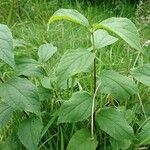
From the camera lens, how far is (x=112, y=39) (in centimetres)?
168

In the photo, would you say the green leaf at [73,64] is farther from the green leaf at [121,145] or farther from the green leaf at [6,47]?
the green leaf at [121,145]

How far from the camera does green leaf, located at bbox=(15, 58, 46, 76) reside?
5.67 ft

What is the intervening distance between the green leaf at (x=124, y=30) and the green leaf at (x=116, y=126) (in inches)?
13.2

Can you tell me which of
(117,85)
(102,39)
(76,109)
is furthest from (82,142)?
(102,39)

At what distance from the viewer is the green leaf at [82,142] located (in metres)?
1.67

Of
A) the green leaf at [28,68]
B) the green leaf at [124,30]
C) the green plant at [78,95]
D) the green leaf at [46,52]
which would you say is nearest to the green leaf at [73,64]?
the green plant at [78,95]

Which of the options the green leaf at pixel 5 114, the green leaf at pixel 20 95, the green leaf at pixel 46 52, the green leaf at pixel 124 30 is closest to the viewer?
the green leaf at pixel 124 30

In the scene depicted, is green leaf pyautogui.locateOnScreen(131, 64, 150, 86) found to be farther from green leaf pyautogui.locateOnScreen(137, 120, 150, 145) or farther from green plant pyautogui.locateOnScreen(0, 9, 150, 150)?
green leaf pyautogui.locateOnScreen(137, 120, 150, 145)

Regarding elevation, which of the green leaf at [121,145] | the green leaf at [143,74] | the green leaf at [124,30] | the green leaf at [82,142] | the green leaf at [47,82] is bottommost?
the green leaf at [121,145]

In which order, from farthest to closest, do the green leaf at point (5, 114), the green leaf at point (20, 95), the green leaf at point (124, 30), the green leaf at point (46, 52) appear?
1. the green leaf at point (46, 52)
2. the green leaf at point (5, 114)
3. the green leaf at point (20, 95)
4. the green leaf at point (124, 30)

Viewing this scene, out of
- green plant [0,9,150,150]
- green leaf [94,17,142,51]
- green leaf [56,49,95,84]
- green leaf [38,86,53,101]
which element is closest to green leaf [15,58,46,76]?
green plant [0,9,150,150]

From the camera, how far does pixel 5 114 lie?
5.67ft

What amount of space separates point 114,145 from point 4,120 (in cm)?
41

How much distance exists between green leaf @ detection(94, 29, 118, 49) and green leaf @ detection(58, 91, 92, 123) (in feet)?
0.62
